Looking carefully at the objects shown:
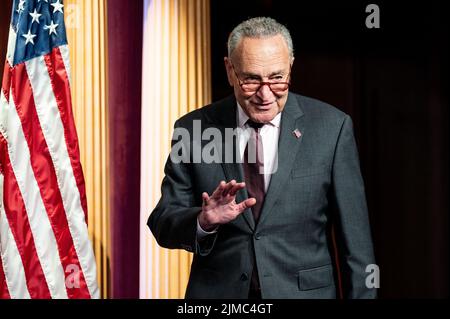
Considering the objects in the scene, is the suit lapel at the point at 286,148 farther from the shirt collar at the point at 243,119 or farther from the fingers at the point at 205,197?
the fingers at the point at 205,197

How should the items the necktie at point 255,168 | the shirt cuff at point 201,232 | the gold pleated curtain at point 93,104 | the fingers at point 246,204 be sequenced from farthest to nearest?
the gold pleated curtain at point 93,104 < the necktie at point 255,168 < the shirt cuff at point 201,232 < the fingers at point 246,204

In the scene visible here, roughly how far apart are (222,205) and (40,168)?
1303 mm

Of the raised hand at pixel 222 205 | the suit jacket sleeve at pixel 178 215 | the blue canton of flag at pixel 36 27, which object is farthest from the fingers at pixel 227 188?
the blue canton of flag at pixel 36 27

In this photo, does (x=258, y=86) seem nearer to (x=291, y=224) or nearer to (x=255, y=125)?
(x=255, y=125)

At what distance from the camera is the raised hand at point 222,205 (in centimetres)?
185

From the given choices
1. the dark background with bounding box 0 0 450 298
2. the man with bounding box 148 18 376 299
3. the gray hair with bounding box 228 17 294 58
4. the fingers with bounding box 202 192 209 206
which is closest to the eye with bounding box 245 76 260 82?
the man with bounding box 148 18 376 299

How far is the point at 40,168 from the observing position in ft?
9.70

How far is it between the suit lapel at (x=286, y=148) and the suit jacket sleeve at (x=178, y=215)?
7.2 inches

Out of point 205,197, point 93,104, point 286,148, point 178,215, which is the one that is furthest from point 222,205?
point 93,104

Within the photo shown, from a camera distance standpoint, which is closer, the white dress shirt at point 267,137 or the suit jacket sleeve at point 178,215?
the suit jacket sleeve at point 178,215

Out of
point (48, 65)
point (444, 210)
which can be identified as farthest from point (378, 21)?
point (48, 65)

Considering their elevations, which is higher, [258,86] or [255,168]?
[258,86]

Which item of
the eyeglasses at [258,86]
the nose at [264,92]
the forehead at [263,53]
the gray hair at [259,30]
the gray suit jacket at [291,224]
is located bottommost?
the gray suit jacket at [291,224]

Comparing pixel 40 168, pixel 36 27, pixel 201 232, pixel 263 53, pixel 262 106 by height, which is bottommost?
pixel 201 232
